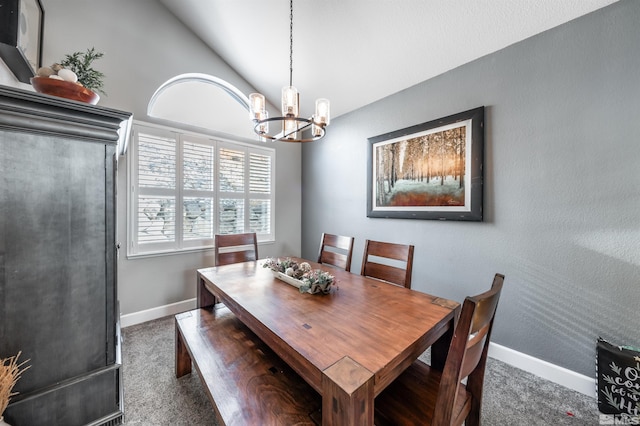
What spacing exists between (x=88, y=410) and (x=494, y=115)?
3.38m

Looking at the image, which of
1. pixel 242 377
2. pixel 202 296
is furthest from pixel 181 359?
pixel 242 377

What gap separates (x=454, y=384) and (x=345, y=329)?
1.44ft

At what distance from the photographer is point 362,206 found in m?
3.12

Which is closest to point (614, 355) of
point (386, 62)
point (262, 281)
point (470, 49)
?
point (262, 281)

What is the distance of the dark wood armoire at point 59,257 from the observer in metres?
0.97

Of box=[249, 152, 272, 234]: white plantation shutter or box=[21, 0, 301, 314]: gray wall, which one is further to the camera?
box=[249, 152, 272, 234]: white plantation shutter

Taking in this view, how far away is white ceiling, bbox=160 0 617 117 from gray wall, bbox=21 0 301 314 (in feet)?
0.85

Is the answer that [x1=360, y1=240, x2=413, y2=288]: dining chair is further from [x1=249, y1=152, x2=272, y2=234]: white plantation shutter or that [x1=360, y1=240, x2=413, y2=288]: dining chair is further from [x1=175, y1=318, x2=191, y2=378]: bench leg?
[x1=249, y1=152, x2=272, y2=234]: white plantation shutter

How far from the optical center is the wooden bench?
972mm

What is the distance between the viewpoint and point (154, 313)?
265 centimetres

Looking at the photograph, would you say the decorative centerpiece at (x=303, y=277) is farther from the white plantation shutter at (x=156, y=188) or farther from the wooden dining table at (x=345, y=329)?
the white plantation shutter at (x=156, y=188)

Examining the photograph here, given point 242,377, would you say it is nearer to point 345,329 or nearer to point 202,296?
point 345,329

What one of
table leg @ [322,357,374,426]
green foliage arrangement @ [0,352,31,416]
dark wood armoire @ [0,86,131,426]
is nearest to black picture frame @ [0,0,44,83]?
dark wood armoire @ [0,86,131,426]

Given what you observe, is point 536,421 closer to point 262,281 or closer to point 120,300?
point 262,281
